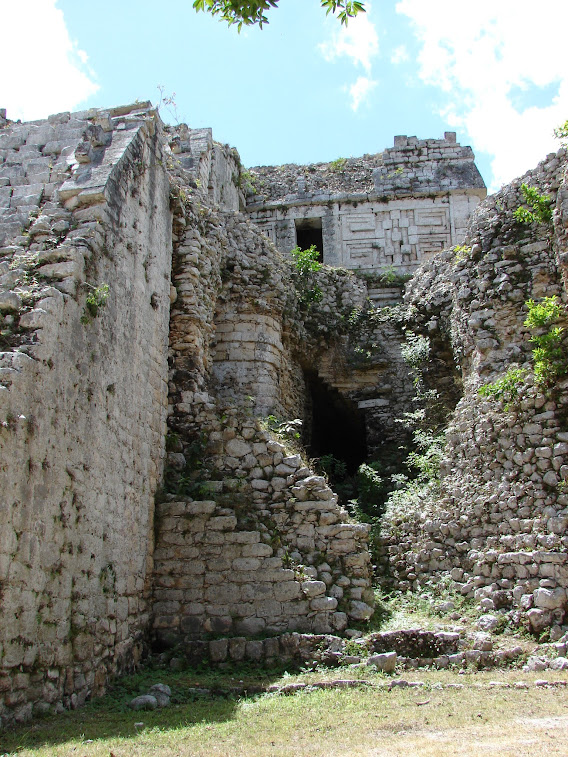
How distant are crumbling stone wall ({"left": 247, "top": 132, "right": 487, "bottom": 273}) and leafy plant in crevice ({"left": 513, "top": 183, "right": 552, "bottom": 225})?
606cm

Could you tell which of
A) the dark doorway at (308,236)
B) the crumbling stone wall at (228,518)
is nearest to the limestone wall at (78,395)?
the crumbling stone wall at (228,518)

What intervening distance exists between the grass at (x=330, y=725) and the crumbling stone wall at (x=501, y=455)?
1.89 metres

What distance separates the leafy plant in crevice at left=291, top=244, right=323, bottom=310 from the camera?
42.3ft

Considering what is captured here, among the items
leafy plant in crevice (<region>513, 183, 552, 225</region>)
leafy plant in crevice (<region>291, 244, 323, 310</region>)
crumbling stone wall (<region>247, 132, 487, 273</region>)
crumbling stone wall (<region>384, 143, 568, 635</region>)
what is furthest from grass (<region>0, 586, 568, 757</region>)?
crumbling stone wall (<region>247, 132, 487, 273</region>)

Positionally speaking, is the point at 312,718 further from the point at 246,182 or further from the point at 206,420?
the point at 246,182

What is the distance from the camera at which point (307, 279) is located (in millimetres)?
13164

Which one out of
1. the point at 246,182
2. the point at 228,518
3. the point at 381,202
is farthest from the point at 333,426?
the point at 246,182

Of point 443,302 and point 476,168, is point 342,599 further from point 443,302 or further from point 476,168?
point 476,168

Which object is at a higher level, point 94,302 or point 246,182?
point 246,182

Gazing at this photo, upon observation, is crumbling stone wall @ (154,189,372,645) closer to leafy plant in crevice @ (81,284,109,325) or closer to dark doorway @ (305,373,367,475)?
leafy plant in crevice @ (81,284,109,325)

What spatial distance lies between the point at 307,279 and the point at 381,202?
205 inches

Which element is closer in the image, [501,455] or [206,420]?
[206,420]

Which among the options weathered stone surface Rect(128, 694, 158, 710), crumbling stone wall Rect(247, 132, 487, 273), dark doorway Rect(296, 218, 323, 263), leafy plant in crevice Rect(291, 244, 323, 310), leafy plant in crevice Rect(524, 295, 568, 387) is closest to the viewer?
weathered stone surface Rect(128, 694, 158, 710)

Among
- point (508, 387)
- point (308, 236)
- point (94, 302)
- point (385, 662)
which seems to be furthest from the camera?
point (308, 236)
